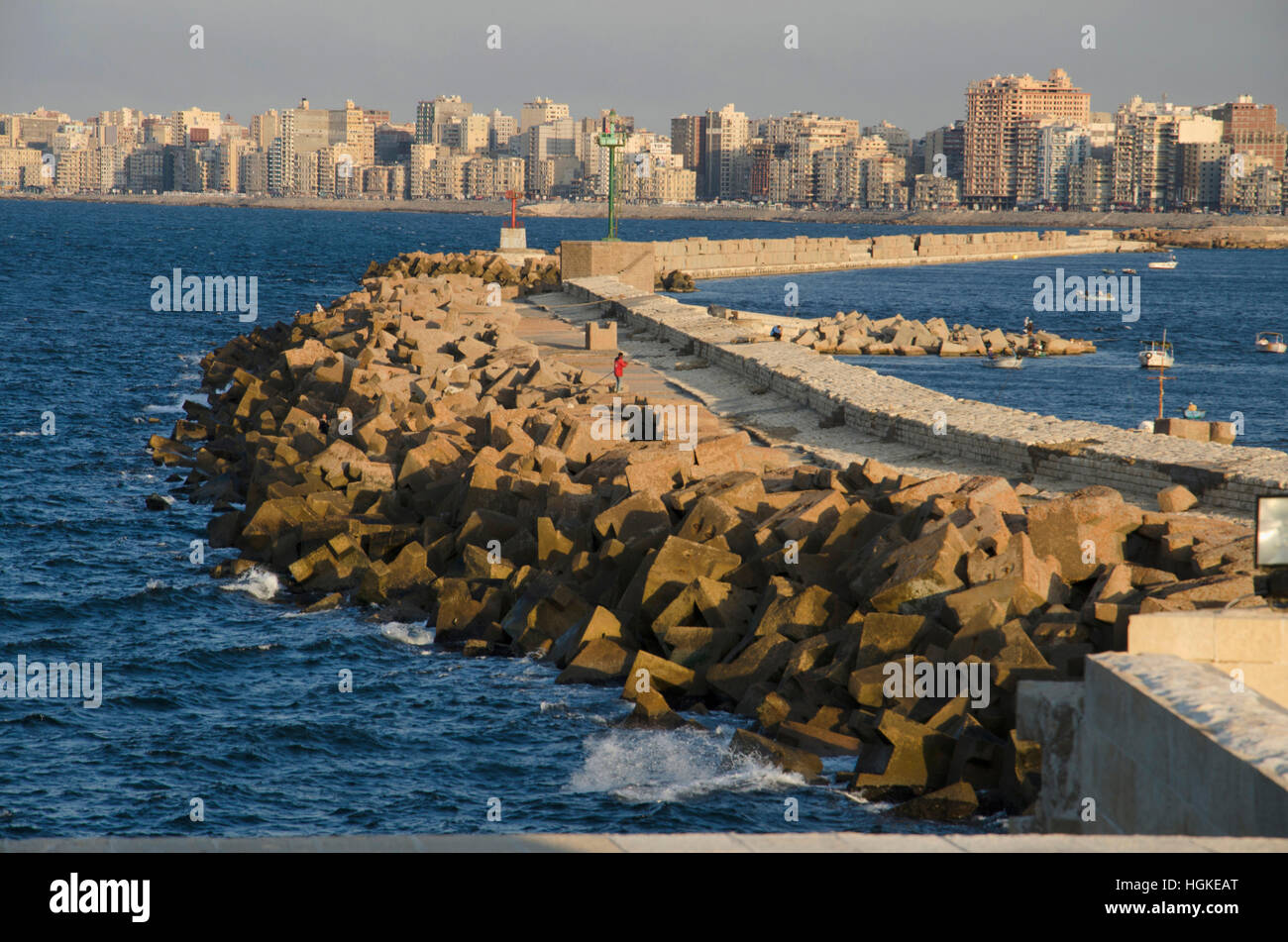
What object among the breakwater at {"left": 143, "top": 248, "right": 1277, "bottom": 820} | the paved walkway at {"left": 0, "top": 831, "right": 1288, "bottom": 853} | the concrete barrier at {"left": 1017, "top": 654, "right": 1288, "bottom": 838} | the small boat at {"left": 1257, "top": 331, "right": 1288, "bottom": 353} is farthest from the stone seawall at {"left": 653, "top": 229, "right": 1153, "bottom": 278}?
the paved walkway at {"left": 0, "top": 831, "right": 1288, "bottom": 853}

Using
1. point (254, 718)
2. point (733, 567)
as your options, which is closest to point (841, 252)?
point (733, 567)

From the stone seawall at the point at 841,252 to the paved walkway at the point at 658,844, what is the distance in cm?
4343

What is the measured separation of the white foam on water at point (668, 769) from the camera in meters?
9.16

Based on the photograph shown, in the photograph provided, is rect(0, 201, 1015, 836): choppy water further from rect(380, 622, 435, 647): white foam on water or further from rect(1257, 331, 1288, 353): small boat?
rect(1257, 331, 1288, 353): small boat

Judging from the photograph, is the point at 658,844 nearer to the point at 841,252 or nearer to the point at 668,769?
the point at 668,769

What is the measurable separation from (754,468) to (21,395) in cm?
2041

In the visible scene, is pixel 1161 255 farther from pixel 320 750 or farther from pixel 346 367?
pixel 320 750

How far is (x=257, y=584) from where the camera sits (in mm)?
14758

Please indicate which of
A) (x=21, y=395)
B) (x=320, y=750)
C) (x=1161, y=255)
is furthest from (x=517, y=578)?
(x=1161, y=255)

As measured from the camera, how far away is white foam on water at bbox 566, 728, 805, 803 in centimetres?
916

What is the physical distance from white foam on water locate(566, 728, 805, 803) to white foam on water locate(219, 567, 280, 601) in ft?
18.4

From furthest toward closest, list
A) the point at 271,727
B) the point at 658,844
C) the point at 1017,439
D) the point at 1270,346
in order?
the point at 1270,346, the point at 1017,439, the point at 271,727, the point at 658,844

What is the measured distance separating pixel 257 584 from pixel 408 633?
2.63 metres
